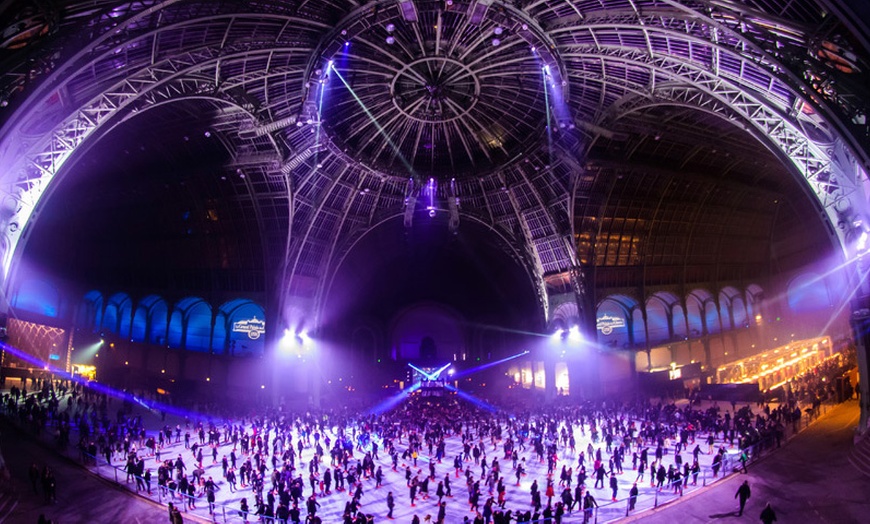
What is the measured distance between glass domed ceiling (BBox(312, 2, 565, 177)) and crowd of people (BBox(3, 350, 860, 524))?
858 inches

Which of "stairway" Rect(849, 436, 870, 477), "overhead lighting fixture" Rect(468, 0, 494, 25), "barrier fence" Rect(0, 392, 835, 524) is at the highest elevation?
"overhead lighting fixture" Rect(468, 0, 494, 25)

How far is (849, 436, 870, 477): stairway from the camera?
19547 mm

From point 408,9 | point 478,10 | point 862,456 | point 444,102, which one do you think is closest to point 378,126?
point 444,102

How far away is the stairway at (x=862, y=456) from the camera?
1955 centimetres

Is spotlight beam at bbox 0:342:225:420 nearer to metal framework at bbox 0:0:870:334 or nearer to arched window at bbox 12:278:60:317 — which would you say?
arched window at bbox 12:278:60:317

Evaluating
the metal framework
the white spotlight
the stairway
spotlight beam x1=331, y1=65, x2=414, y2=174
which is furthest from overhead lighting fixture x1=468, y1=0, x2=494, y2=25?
the white spotlight

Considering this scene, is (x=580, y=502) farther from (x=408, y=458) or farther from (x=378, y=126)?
(x=378, y=126)

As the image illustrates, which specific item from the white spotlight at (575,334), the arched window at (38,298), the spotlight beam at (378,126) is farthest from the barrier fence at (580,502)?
the arched window at (38,298)

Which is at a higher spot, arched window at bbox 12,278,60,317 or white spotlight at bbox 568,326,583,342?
arched window at bbox 12,278,60,317

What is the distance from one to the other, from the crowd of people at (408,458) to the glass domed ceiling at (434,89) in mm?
21805

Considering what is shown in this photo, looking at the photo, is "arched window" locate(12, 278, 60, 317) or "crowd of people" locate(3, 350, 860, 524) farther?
"arched window" locate(12, 278, 60, 317)

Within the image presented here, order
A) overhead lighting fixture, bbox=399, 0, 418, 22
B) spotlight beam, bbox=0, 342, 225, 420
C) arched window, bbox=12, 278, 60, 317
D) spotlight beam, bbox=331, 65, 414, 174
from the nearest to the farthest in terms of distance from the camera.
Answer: overhead lighting fixture, bbox=399, 0, 418, 22, spotlight beam, bbox=331, 65, 414, 174, spotlight beam, bbox=0, 342, 225, 420, arched window, bbox=12, 278, 60, 317

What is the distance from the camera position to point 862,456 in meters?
20.2

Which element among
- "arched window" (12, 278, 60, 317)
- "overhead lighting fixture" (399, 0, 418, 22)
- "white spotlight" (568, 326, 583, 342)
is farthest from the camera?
"white spotlight" (568, 326, 583, 342)
